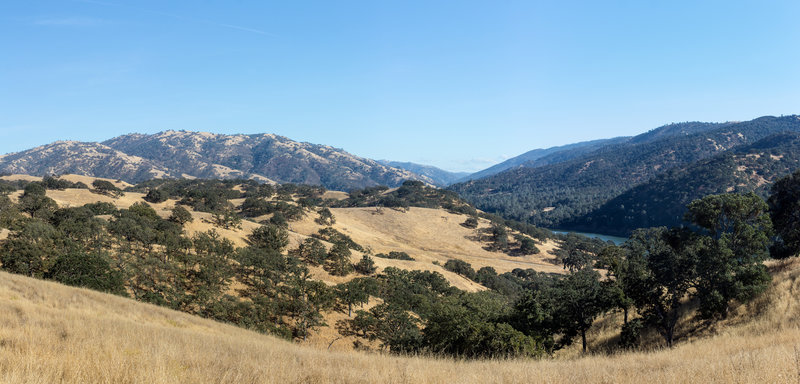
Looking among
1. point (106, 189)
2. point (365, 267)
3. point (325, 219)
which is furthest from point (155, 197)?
point (365, 267)

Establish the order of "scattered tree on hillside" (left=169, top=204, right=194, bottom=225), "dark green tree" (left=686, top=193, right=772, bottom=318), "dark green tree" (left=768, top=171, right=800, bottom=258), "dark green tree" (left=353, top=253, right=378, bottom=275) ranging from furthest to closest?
"dark green tree" (left=353, top=253, right=378, bottom=275) < "scattered tree on hillside" (left=169, top=204, right=194, bottom=225) < "dark green tree" (left=768, top=171, right=800, bottom=258) < "dark green tree" (left=686, top=193, right=772, bottom=318)

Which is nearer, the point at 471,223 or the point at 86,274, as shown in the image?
the point at 86,274

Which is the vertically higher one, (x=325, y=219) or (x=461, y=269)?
(x=325, y=219)

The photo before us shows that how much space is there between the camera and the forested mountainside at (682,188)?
148m

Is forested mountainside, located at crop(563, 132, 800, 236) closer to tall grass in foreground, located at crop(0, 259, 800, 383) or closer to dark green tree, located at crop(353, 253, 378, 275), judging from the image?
dark green tree, located at crop(353, 253, 378, 275)

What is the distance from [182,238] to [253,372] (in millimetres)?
31393

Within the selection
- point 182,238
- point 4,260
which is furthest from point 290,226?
point 4,260

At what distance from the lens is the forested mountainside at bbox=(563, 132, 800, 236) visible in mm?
148375

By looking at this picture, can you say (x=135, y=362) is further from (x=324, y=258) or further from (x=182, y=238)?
(x=324, y=258)

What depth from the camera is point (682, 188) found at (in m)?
160

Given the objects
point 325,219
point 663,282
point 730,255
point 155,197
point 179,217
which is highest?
point 155,197

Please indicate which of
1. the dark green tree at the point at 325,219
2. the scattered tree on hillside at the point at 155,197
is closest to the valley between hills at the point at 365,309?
the scattered tree on hillside at the point at 155,197

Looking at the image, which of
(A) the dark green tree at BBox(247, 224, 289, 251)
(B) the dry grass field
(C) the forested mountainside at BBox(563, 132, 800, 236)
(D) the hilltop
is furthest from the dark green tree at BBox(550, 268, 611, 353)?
(C) the forested mountainside at BBox(563, 132, 800, 236)

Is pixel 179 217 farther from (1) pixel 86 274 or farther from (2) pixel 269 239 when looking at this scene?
(1) pixel 86 274
